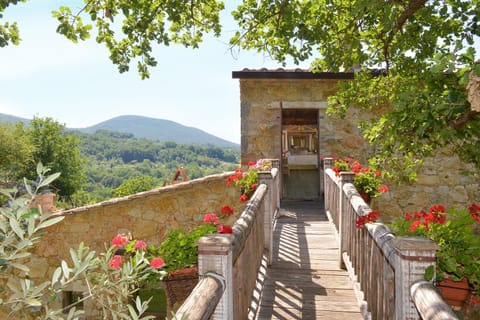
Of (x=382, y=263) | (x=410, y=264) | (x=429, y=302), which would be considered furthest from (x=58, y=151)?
(x=429, y=302)

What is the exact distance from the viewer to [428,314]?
1632 mm

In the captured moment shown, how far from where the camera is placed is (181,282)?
3531 mm

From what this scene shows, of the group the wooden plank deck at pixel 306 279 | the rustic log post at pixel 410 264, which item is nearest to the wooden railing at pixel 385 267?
the rustic log post at pixel 410 264

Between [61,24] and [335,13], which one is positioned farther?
[335,13]

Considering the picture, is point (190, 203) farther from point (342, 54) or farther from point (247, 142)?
point (342, 54)

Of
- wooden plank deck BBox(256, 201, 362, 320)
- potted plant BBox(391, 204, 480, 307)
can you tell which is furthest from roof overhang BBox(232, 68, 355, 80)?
potted plant BBox(391, 204, 480, 307)

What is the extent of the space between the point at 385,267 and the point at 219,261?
1143mm

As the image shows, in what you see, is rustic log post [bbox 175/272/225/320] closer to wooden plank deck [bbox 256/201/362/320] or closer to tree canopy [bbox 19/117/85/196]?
wooden plank deck [bbox 256/201/362/320]

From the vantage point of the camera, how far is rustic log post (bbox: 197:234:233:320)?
7.41 ft

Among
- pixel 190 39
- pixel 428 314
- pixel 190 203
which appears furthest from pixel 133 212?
pixel 428 314

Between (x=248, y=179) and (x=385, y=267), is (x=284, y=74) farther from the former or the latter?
(x=385, y=267)

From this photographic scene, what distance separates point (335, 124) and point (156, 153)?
330 feet

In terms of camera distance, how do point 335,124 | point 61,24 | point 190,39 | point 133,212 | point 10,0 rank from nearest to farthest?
1. point 10,0
2. point 61,24
3. point 190,39
4. point 133,212
5. point 335,124

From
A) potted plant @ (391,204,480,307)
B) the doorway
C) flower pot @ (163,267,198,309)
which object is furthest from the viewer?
the doorway
